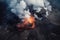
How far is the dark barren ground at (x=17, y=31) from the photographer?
41.5 metres

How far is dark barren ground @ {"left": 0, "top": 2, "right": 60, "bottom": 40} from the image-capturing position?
136 ft

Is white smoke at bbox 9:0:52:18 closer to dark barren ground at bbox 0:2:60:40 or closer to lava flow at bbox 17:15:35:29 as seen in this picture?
lava flow at bbox 17:15:35:29

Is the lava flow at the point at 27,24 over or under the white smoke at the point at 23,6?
under

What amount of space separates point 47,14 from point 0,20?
38.3ft

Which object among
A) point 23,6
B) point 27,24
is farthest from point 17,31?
point 23,6

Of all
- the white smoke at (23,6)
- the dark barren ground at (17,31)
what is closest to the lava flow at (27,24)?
the white smoke at (23,6)

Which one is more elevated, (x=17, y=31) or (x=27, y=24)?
(x=27, y=24)

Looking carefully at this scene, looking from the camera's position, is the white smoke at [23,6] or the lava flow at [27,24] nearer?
the white smoke at [23,6]

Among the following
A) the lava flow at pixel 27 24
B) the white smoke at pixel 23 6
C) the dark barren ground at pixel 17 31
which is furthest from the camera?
the dark barren ground at pixel 17 31

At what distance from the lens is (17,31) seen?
41.3 meters

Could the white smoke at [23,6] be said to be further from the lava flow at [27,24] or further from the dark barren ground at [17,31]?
the dark barren ground at [17,31]

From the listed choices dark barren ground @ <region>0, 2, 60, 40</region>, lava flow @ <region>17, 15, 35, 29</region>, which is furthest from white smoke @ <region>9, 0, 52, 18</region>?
dark barren ground @ <region>0, 2, 60, 40</region>

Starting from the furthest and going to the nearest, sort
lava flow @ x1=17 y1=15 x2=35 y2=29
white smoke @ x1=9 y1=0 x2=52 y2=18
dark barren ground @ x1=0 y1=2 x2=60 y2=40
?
dark barren ground @ x1=0 y1=2 x2=60 y2=40, lava flow @ x1=17 y1=15 x2=35 y2=29, white smoke @ x1=9 y1=0 x2=52 y2=18

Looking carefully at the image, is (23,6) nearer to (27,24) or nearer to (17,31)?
(27,24)
